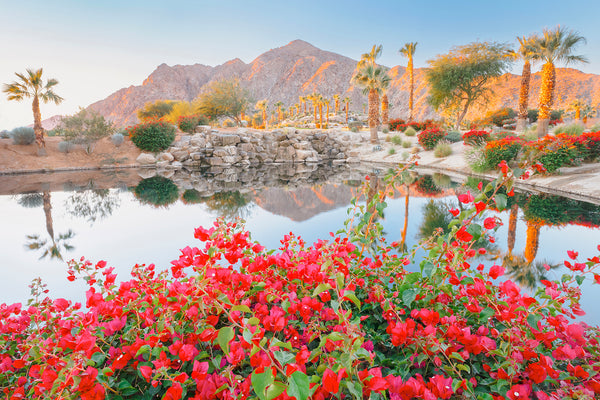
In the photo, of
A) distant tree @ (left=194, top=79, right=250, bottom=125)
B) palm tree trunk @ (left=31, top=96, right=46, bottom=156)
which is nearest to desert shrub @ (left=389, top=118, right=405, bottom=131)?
distant tree @ (left=194, top=79, right=250, bottom=125)

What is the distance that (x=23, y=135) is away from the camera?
2089cm

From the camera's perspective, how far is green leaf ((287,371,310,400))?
801 millimetres

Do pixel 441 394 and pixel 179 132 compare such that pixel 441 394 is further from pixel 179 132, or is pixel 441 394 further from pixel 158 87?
pixel 158 87

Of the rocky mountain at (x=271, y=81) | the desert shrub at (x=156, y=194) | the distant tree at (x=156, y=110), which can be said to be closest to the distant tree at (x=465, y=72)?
the desert shrub at (x=156, y=194)

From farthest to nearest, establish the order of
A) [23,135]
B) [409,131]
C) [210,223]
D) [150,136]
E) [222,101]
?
[222,101], [409,131], [150,136], [23,135], [210,223]

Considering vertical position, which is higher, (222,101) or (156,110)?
(222,101)

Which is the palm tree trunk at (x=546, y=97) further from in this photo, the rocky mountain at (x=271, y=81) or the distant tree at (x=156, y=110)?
the rocky mountain at (x=271, y=81)

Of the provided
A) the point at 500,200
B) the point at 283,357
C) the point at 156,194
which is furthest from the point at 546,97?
the point at 283,357

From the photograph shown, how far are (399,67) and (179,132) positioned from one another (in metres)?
135

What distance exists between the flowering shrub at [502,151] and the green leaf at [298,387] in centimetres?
1431

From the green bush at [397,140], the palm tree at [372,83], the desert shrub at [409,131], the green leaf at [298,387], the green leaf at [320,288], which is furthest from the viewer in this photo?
the desert shrub at [409,131]

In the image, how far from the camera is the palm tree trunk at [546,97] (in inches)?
776

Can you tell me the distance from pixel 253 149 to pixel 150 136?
8.40 metres

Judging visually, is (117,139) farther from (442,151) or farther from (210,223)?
(442,151)
